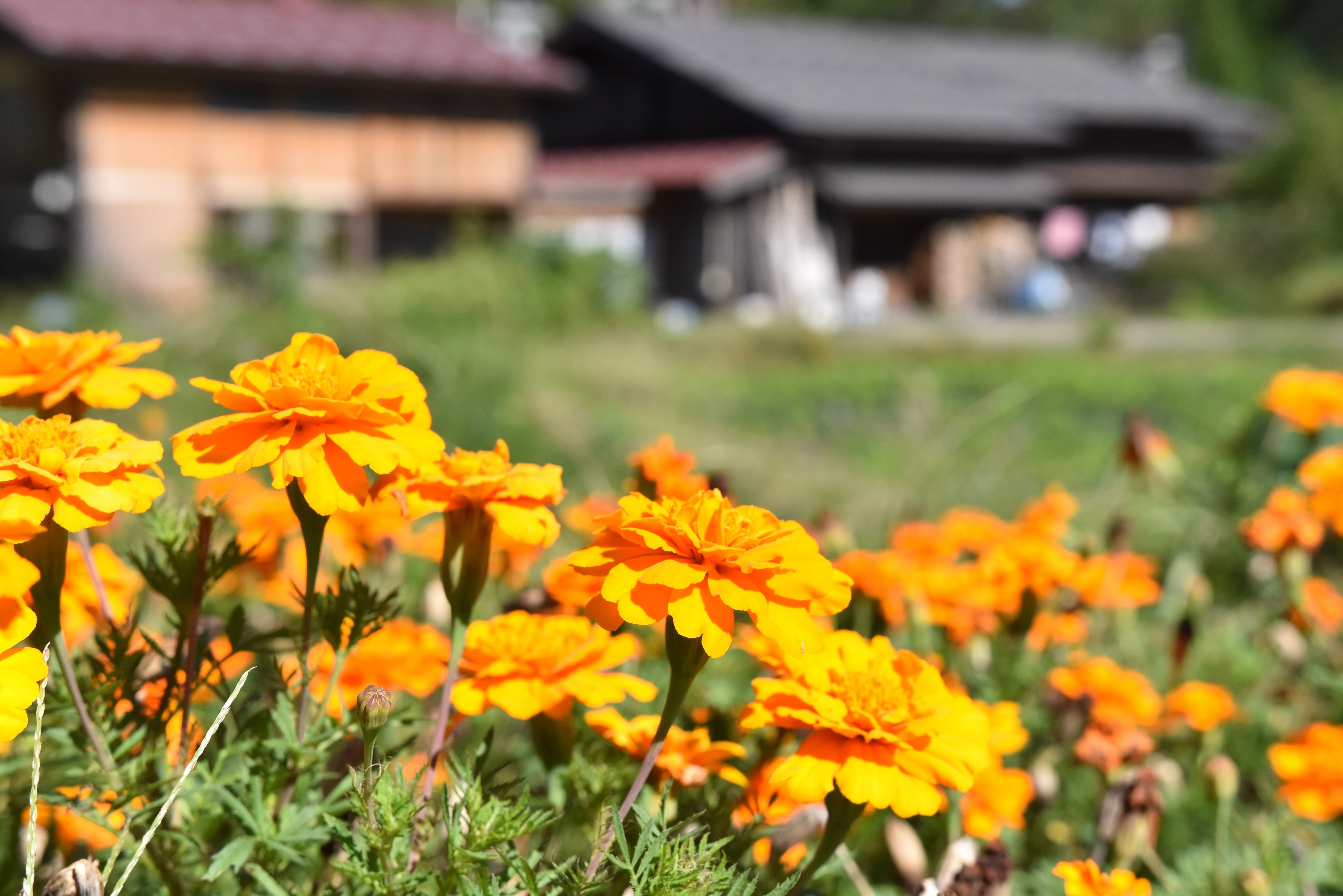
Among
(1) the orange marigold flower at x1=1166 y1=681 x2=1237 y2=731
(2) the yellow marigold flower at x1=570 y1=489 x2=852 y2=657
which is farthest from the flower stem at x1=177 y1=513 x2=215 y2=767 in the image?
(1) the orange marigold flower at x1=1166 y1=681 x2=1237 y2=731

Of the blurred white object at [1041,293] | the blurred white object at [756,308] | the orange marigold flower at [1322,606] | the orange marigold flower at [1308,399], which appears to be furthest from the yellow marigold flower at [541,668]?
the blurred white object at [1041,293]

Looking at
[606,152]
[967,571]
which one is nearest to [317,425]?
[967,571]

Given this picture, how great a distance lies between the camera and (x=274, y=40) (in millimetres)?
13922

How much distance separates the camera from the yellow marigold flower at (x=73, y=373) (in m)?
0.89

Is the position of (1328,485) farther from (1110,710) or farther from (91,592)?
(91,592)

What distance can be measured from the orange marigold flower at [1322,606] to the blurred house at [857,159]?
43.8 ft

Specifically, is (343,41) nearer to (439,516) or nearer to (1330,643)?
(439,516)

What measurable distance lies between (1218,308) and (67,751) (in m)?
18.1

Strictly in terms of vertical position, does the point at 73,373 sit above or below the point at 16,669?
above

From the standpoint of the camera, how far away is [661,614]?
2.34 feet

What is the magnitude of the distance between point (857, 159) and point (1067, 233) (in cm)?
587

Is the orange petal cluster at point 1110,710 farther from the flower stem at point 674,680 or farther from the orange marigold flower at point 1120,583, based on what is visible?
the flower stem at point 674,680

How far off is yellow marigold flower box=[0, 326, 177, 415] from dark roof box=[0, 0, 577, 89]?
1337cm

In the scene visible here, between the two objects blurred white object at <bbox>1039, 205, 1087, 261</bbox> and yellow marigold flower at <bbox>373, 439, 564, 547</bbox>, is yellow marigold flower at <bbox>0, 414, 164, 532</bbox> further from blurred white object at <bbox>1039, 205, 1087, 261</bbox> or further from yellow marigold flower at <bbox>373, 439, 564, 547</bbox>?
blurred white object at <bbox>1039, 205, 1087, 261</bbox>
